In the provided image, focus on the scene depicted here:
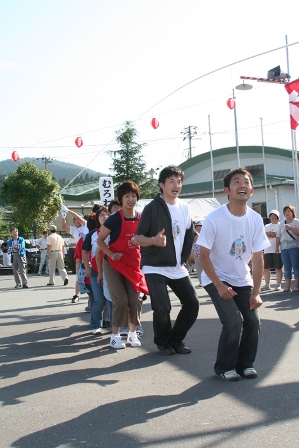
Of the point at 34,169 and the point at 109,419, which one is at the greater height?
the point at 34,169

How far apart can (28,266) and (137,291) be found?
2030 cm

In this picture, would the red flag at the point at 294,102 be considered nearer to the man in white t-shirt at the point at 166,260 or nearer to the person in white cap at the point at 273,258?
the person in white cap at the point at 273,258

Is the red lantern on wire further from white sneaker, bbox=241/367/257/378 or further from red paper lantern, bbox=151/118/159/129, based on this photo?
white sneaker, bbox=241/367/257/378

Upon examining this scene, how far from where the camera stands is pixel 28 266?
26.3m

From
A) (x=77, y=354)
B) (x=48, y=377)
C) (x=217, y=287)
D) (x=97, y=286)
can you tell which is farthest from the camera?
(x=97, y=286)

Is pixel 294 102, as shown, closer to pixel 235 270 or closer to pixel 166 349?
pixel 166 349

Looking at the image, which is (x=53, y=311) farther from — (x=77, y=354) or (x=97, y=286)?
(x=77, y=354)

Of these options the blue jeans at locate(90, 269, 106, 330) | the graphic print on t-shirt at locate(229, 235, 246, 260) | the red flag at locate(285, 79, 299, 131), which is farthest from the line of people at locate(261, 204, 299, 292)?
the graphic print on t-shirt at locate(229, 235, 246, 260)

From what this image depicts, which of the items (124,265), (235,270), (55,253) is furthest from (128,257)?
(55,253)

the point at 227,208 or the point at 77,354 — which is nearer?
the point at 227,208

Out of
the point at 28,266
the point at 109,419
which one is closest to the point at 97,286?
the point at 109,419

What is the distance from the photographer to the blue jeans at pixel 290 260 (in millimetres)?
12068

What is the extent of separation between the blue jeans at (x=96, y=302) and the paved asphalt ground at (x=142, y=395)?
0.95 feet

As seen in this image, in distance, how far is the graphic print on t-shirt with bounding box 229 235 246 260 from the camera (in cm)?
503
